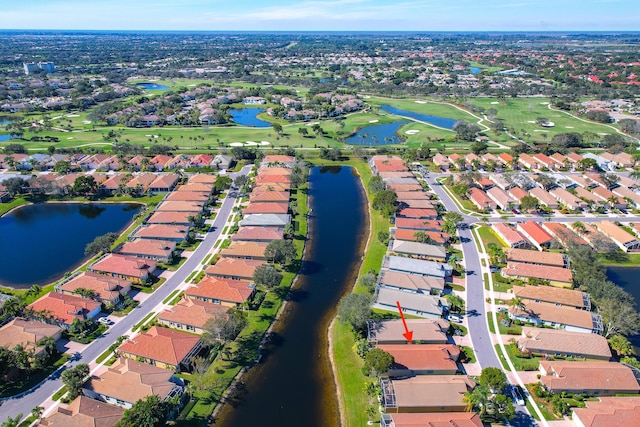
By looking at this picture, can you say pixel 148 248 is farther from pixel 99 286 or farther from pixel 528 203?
pixel 528 203

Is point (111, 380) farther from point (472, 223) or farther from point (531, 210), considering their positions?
point (531, 210)

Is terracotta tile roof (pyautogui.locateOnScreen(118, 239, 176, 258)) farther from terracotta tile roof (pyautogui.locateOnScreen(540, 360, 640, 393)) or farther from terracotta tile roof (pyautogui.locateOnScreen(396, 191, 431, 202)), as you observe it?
terracotta tile roof (pyautogui.locateOnScreen(540, 360, 640, 393))

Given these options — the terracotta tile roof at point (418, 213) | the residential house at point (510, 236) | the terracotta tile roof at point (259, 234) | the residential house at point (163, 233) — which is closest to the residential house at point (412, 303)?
the terracotta tile roof at point (259, 234)

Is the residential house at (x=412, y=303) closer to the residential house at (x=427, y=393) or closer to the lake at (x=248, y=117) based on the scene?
the residential house at (x=427, y=393)

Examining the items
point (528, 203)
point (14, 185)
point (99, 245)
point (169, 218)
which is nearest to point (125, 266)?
point (99, 245)

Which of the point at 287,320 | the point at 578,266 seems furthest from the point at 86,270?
the point at 578,266
